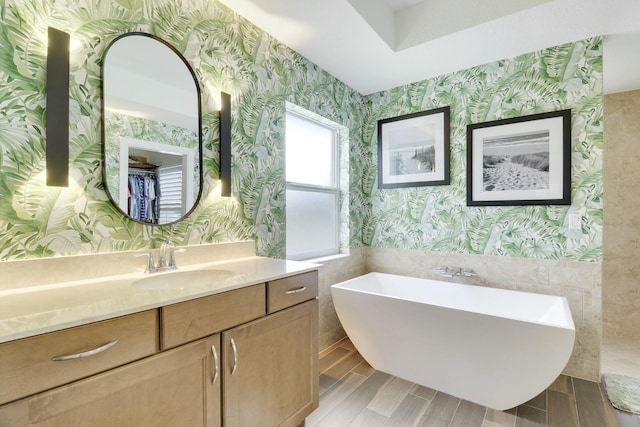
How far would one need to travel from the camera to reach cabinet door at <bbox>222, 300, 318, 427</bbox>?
125 cm

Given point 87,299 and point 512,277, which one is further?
point 512,277

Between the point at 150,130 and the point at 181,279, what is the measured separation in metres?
0.79

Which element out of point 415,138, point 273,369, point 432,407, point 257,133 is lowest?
point 432,407

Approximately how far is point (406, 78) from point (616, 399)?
286cm

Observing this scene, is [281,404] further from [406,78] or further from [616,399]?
[406,78]

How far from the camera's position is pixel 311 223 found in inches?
109

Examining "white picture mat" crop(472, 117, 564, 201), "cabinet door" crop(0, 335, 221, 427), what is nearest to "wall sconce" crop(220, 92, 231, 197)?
"cabinet door" crop(0, 335, 221, 427)

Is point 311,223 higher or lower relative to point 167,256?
higher

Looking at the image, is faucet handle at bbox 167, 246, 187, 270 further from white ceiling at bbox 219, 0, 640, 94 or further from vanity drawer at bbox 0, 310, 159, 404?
white ceiling at bbox 219, 0, 640, 94

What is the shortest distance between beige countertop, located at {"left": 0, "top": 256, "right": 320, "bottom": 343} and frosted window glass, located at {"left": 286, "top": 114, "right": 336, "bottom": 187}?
1.30 meters

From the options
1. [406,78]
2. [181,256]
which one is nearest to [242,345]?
[181,256]

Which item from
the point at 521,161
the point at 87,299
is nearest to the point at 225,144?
the point at 87,299

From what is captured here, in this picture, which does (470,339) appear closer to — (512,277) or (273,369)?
(512,277)

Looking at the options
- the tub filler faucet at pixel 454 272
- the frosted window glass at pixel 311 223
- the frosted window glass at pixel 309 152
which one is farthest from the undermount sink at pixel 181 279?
the tub filler faucet at pixel 454 272
